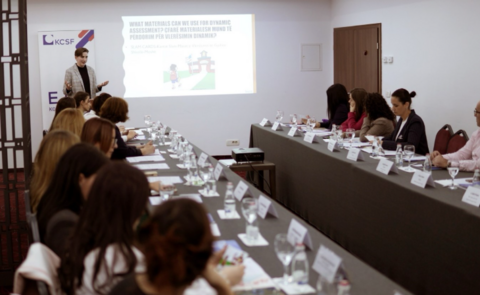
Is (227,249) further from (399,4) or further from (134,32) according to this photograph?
(134,32)

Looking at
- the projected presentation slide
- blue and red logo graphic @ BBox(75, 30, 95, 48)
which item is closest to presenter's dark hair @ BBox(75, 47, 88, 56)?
blue and red logo graphic @ BBox(75, 30, 95, 48)

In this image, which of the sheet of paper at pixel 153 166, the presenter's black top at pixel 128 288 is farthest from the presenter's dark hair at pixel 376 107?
the presenter's black top at pixel 128 288

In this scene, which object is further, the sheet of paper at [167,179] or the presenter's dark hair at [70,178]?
the sheet of paper at [167,179]

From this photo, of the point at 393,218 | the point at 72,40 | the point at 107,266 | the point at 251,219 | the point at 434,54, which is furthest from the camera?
the point at 72,40

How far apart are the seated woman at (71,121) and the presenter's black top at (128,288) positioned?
257cm

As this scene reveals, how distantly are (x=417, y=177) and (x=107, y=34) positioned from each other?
243 inches

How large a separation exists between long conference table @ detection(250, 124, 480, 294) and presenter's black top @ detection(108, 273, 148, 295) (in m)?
1.93

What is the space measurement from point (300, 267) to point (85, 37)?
7242 millimetres

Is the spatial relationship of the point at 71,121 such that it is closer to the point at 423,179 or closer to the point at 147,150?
the point at 147,150

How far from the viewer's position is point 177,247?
117cm

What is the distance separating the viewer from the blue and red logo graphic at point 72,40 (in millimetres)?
8281

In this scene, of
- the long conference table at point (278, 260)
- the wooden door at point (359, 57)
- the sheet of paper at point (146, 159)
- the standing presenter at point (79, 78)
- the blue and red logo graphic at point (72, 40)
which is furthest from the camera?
the blue and red logo graphic at point (72, 40)

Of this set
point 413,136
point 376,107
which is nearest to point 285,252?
point 413,136

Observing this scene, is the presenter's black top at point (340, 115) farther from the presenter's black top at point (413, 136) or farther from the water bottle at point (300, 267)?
the water bottle at point (300, 267)
